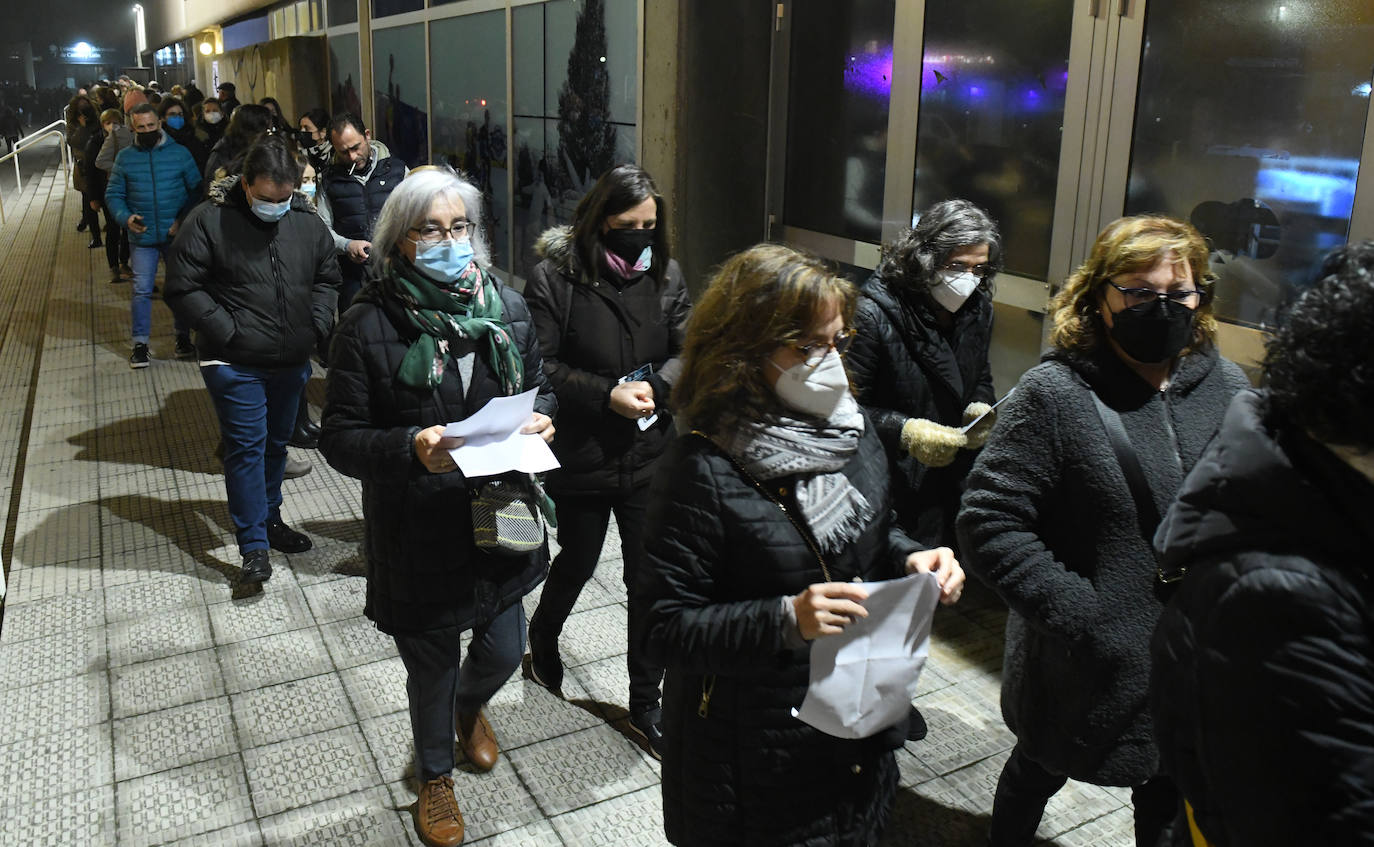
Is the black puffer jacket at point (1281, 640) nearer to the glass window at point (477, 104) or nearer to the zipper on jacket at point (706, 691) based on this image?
the zipper on jacket at point (706, 691)

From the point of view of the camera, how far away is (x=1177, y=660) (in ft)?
5.22

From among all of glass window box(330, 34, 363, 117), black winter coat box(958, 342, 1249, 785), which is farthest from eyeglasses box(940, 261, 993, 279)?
glass window box(330, 34, 363, 117)

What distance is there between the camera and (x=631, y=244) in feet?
12.8

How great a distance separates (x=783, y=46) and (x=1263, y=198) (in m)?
3.07

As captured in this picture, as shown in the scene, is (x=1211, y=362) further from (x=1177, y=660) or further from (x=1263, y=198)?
(x=1263, y=198)

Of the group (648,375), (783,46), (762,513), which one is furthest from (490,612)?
(783,46)

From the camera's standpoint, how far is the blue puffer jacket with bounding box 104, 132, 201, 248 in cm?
849

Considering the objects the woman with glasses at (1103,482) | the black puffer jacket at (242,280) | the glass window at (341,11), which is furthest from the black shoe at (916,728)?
the glass window at (341,11)

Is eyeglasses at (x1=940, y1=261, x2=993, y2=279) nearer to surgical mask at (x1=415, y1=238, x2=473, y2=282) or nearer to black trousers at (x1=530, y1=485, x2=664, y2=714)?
black trousers at (x1=530, y1=485, x2=664, y2=714)

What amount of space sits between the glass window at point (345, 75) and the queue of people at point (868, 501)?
1061 centimetres

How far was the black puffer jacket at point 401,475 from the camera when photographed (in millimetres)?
3043

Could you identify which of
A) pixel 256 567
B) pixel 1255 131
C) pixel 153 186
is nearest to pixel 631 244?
pixel 1255 131

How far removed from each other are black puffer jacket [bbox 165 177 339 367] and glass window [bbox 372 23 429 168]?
637cm

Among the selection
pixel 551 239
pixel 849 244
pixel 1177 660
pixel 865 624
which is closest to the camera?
pixel 1177 660
